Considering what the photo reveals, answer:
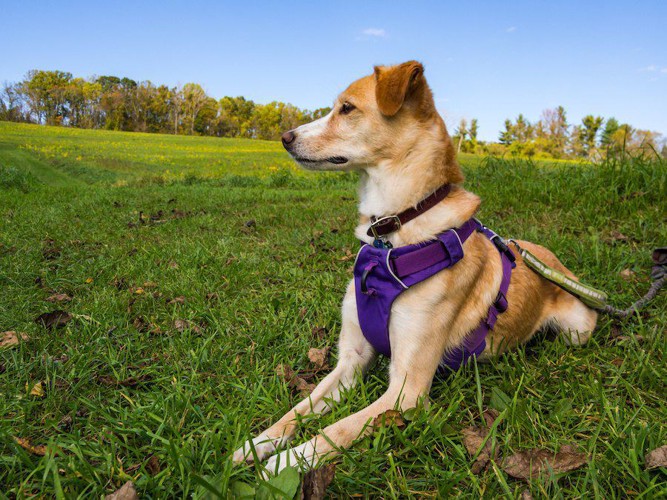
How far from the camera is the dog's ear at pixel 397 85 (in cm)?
236

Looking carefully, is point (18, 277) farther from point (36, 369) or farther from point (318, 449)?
point (318, 449)

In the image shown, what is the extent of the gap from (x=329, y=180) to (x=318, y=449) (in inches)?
454

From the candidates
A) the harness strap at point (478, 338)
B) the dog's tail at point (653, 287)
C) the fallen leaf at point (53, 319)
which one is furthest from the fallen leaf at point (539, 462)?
the fallen leaf at point (53, 319)

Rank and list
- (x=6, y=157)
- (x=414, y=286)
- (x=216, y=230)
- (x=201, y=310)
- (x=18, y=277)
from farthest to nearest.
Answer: (x=6, y=157), (x=216, y=230), (x=18, y=277), (x=201, y=310), (x=414, y=286)

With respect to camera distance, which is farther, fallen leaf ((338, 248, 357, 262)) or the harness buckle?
fallen leaf ((338, 248, 357, 262))

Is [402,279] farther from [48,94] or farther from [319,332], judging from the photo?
[48,94]

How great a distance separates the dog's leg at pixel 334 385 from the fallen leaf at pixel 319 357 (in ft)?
1.07

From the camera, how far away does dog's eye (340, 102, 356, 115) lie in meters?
2.64

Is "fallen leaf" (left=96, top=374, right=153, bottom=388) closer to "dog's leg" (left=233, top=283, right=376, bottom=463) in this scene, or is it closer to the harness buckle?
"dog's leg" (left=233, top=283, right=376, bottom=463)

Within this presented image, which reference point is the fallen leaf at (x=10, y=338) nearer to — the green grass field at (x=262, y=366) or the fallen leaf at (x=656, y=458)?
the green grass field at (x=262, y=366)

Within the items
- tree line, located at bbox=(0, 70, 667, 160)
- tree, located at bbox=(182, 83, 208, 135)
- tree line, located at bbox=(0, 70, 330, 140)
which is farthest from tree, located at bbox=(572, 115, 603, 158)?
tree, located at bbox=(182, 83, 208, 135)

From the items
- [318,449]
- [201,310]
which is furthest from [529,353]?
[201,310]

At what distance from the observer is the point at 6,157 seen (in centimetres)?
1467

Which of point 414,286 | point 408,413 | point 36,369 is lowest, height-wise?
point 36,369
